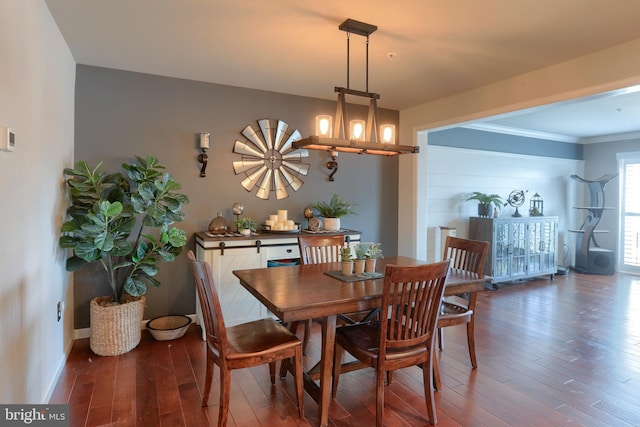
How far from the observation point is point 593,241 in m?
6.82

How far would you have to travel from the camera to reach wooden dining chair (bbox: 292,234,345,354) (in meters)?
3.15

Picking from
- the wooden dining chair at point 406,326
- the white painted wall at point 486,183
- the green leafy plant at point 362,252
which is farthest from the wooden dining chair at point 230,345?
the white painted wall at point 486,183

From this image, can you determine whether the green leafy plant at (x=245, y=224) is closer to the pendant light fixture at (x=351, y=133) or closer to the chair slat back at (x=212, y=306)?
the pendant light fixture at (x=351, y=133)

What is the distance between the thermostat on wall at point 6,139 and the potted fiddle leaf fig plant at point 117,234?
1.10m

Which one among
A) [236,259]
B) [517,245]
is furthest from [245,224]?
[517,245]

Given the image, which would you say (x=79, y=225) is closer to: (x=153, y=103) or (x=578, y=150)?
(x=153, y=103)

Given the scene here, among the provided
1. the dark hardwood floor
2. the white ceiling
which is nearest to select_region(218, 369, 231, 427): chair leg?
the dark hardwood floor

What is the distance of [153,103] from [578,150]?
308 inches

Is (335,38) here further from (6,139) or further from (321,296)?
(6,139)

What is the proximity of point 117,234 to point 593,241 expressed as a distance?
A: 780 centimetres

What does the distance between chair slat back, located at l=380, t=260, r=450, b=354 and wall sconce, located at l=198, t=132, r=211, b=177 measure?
249 centimetres

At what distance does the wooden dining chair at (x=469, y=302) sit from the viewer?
262 cm

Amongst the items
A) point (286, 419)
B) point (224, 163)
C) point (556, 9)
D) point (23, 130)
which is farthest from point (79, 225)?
point (556, 9)

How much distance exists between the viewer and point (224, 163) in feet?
12.9
